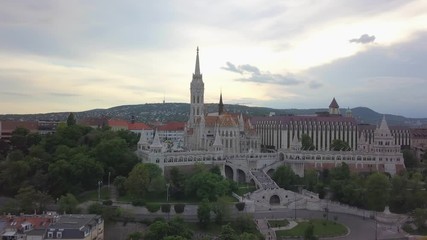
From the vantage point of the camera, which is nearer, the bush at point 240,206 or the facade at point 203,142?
the bush at point 240,206

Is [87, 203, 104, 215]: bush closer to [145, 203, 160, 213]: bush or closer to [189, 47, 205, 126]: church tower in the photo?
[145, 203, 160, 213]: bush

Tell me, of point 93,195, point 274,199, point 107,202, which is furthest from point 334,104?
point 107,202

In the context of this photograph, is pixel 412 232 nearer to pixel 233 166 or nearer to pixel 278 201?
pixel 278 201

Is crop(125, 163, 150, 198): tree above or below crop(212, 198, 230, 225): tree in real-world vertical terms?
above

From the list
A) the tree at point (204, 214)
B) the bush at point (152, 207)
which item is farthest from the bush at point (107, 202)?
the tree at point (204, 214)

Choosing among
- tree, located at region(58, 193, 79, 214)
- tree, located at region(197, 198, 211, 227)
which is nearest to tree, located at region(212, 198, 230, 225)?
tree, located at region(197, 198, 211, 227)

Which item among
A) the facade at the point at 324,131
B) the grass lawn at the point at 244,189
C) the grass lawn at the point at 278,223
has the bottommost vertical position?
the grass lawn at the point at 278,223

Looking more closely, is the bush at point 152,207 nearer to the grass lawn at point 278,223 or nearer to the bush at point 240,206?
the bush at point 240,206
